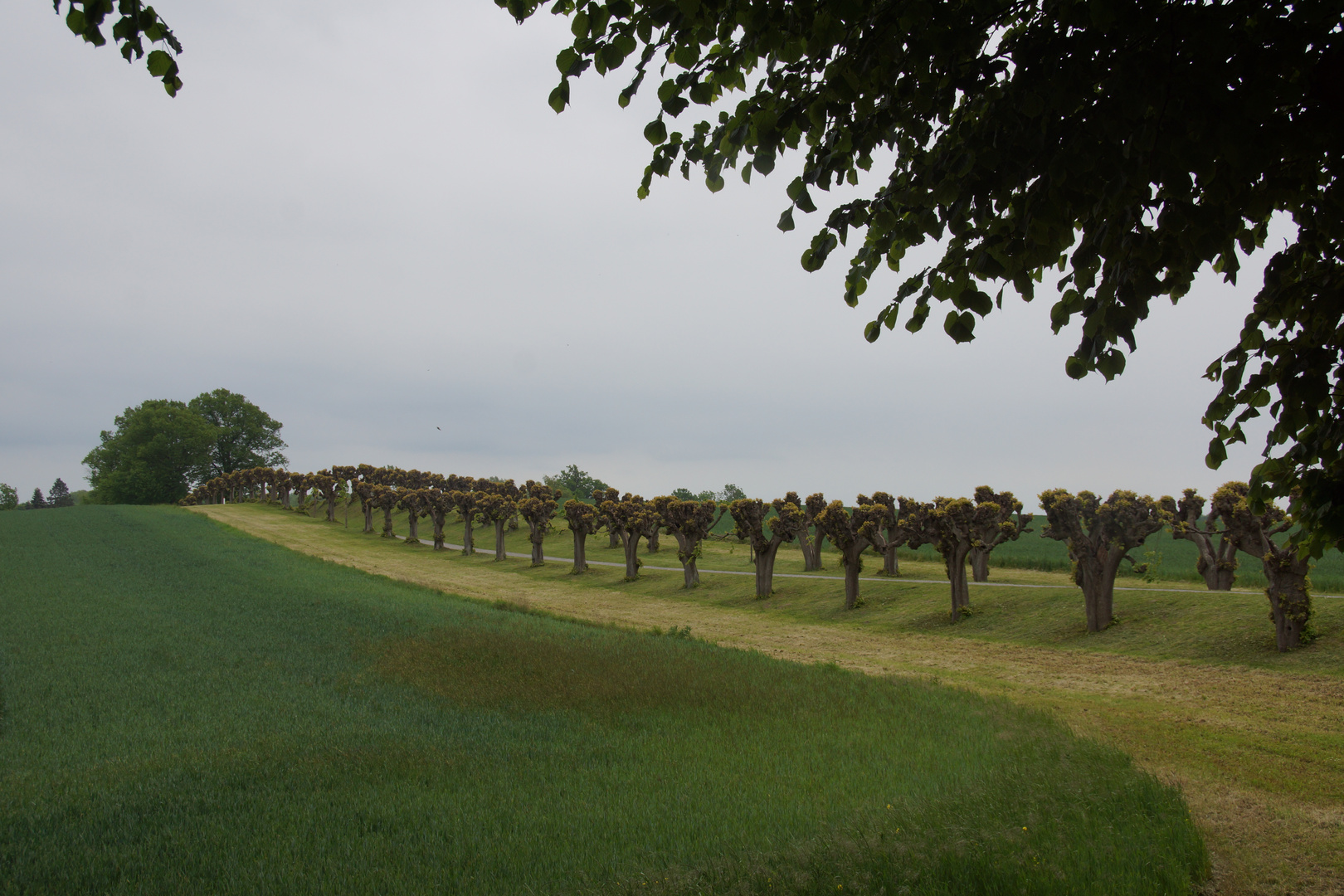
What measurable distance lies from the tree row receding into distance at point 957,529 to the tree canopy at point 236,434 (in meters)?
61.1

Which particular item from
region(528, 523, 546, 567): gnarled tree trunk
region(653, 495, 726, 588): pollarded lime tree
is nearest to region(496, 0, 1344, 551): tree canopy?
region(653, 495, 726, 588): pollarded lime tree

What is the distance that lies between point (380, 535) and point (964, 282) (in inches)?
3464

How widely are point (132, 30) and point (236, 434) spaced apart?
137711mm

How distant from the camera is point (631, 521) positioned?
51.5 metres

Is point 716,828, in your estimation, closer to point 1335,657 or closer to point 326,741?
point 326,741

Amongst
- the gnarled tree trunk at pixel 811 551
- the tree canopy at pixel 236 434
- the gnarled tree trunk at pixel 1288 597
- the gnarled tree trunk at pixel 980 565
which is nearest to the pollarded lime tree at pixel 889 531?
the gnarled tree trunk at pixel 980 565

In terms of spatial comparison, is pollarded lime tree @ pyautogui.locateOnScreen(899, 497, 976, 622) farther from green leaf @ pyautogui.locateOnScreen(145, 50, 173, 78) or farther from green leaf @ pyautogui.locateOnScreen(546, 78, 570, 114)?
green leaf @ pyautogui.locateOnScreen(145, 50, 173, 78)

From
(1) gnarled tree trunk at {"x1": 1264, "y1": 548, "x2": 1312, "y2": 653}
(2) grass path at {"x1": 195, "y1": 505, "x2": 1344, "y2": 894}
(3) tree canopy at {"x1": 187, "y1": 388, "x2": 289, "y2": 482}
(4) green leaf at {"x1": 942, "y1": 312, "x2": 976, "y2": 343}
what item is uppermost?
(3) tree canopy at {"x1": 187, "y1": 388, "x2": 289, "y2": 482}

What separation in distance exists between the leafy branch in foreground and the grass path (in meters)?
10.0

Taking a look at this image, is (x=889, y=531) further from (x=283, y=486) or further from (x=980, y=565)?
(x=283, y=486)

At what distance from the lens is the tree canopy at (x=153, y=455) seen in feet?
366

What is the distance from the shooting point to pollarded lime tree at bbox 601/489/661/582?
5141cm

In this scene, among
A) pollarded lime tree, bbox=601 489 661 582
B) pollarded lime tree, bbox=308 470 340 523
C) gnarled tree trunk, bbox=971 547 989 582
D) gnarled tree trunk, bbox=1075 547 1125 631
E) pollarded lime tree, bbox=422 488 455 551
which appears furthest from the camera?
pollarded lime tree, bbox=308 470 340 523

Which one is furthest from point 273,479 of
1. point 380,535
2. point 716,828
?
point 716,828
